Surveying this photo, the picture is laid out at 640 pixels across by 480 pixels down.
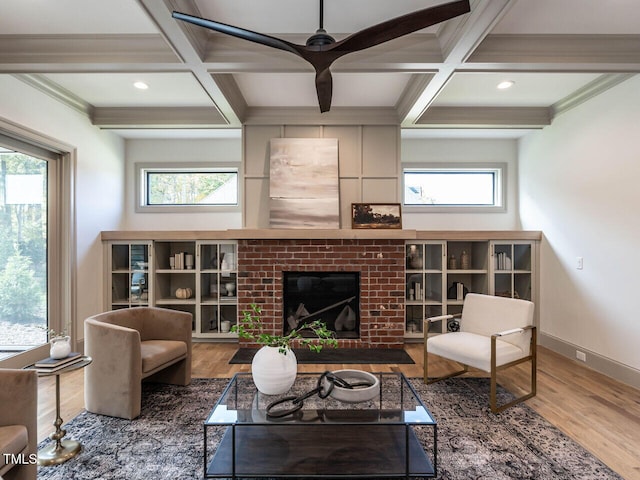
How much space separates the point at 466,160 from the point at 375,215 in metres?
1.73

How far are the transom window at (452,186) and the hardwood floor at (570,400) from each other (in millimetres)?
2062

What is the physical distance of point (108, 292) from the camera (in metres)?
4.27

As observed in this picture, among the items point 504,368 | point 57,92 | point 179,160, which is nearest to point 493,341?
point 504,368

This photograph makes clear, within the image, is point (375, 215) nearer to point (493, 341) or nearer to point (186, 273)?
point (493, 341)

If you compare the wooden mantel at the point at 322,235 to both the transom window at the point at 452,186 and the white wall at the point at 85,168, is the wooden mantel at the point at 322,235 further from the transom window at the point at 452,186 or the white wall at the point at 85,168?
the transom window at the point at 452,186

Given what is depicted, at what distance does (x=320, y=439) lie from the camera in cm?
201

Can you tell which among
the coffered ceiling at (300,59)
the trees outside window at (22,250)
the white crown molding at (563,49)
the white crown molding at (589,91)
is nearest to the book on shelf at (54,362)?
the trees outside window at (22,250)

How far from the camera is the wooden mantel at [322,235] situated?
12.9 ft

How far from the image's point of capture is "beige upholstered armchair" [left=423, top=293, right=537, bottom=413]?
263cm

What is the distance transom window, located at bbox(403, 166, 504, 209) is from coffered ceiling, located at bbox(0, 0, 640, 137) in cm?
121

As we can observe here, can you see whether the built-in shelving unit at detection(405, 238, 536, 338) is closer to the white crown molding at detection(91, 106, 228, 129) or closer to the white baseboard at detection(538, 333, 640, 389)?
the white baseboard at detection(538, 333, 640, 389)

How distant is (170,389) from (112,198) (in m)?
2.76

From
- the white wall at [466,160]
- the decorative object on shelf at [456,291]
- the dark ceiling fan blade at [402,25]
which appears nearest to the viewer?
the dark ceiling fan blade at [402,25]

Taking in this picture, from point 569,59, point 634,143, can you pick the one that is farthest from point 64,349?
point 634,143
